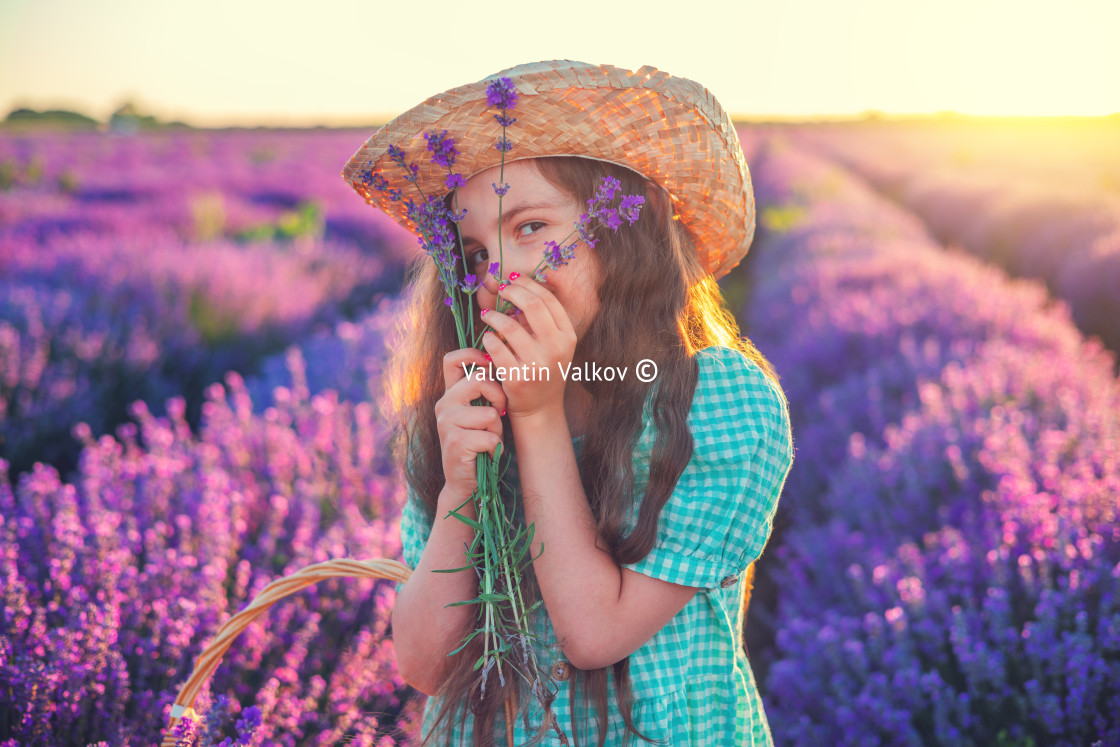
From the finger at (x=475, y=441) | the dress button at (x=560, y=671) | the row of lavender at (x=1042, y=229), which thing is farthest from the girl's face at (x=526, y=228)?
the row of lavender at (x=1042, y=229)

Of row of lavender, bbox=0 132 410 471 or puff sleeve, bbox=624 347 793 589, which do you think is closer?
puff sleeve, bbox=624 347 793 589

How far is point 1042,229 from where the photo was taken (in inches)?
344

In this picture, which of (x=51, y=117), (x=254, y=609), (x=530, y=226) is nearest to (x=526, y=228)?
(x=530, y=226)

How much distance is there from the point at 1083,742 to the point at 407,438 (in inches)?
71.3

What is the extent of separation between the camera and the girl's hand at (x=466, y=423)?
1.18m

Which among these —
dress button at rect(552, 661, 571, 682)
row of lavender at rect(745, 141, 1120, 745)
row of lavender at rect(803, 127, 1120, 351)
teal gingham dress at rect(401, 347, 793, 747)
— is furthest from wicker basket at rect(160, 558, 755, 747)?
row of lavender at rect(803, 127, 1120, 351)

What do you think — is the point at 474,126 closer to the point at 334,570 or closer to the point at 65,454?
the point at 334,570

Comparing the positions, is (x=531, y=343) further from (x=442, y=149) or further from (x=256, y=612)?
(x=256, y=612)

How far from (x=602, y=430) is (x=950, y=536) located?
1535mm

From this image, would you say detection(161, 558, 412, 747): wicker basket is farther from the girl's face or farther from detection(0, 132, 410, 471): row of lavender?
detection(0, 132, 410, 471): row of lavender

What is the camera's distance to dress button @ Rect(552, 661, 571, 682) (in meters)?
1.29

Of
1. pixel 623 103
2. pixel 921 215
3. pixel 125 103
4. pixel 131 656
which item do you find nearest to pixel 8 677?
pixel 131 656

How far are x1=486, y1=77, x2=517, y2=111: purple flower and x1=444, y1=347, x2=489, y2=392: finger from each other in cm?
43

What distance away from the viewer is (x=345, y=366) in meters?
4.06
